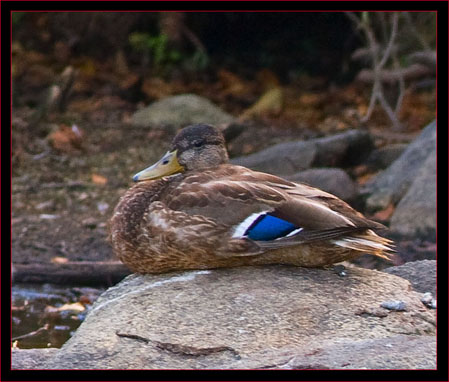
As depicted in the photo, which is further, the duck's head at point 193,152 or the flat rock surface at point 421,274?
the duck's head at point 193,152

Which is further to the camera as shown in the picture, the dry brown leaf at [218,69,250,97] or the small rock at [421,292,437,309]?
the dry brown leaf at [218,69,250,97]

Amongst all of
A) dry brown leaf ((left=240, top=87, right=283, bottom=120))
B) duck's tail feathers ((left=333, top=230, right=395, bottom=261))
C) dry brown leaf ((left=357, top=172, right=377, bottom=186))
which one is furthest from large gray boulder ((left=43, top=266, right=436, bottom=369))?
dry brown leaf ((left=240, top=87, right=283, bottom=120))

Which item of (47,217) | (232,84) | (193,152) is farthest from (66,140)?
(193,152)

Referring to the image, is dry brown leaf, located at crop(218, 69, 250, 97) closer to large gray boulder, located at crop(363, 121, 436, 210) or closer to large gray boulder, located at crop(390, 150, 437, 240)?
large gray boulder, located at crop(363, 121, 436, 210)

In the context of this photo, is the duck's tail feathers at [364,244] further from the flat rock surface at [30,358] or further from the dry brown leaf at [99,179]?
the dry brown leaf at [99,179]

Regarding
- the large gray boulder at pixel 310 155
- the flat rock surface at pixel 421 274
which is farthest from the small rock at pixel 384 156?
the flat rock surface at pixel 421 274

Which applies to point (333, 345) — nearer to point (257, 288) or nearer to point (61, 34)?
point (257, 288)

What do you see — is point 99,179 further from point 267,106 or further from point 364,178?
point 267,106
